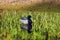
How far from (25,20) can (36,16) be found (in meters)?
0.10

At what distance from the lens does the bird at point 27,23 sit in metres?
1.93

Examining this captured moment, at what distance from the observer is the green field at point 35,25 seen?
1922 mm

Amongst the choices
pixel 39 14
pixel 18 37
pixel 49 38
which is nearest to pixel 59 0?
pixel 39 14

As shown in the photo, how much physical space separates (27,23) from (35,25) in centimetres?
7

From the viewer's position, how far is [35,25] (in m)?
1.93

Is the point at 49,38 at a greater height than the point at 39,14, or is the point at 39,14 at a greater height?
the point at 39,14

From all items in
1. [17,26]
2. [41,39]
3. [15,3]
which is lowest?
[41,39]

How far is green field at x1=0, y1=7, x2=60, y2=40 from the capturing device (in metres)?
1.92

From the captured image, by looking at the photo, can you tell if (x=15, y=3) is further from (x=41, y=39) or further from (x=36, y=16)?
(x=41, y=39)

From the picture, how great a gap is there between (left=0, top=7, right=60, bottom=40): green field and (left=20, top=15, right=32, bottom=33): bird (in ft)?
0.08

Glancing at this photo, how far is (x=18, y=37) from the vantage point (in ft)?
6.37

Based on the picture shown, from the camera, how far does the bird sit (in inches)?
76.0

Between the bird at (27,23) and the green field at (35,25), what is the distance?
3 cm

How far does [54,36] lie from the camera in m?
1.93
